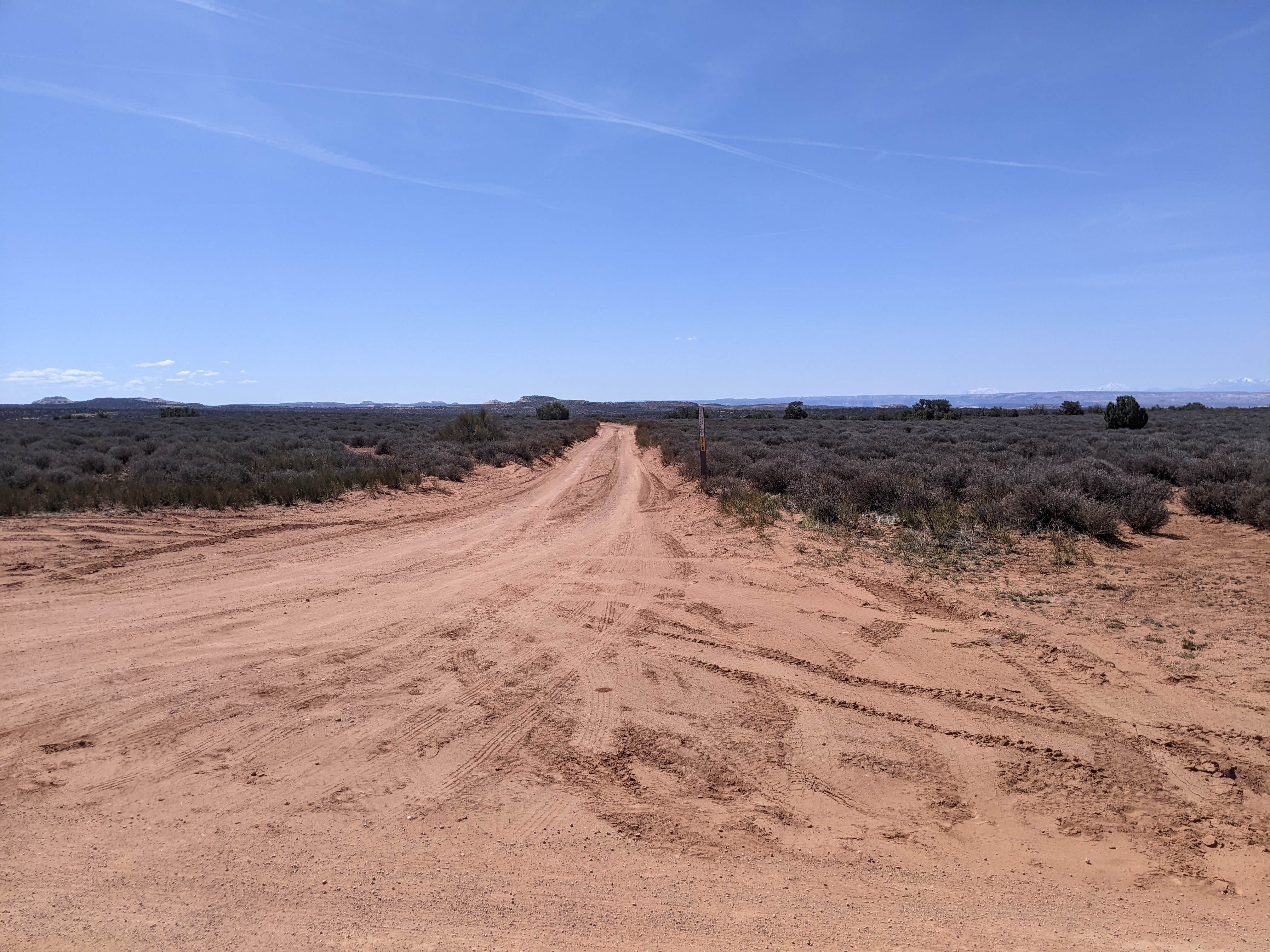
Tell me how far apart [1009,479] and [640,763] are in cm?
1030

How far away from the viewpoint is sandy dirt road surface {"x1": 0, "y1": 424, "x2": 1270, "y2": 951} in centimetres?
306

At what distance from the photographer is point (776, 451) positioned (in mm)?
20984

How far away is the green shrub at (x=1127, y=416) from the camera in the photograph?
3738cm

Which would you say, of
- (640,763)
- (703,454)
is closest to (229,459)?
(703,454)

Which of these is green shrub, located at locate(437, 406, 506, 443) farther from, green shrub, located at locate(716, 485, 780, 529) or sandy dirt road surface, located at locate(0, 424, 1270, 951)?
sandy dirt road surface, located at locate(0, 424, 1270, 951)

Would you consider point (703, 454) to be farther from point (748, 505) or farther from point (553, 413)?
point (553, 413)

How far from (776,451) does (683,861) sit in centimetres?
1828

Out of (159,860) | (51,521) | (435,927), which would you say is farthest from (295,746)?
(51,521)

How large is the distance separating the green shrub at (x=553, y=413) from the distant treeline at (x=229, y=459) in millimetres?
29155

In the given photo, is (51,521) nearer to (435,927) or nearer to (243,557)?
(243,557)

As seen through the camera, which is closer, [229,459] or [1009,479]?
[1009,479]

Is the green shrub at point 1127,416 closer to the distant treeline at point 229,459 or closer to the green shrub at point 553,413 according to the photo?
the distant treeline at point 229,459

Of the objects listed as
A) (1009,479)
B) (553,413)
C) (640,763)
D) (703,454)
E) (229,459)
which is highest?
(553,413)

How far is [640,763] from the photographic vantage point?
436 centimetres
